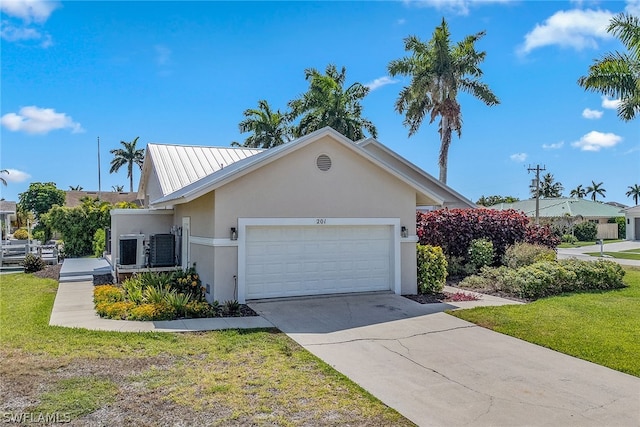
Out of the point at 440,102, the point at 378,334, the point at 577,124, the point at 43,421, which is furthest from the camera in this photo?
the point at 440,102

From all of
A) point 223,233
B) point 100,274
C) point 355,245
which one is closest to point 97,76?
point 100,274

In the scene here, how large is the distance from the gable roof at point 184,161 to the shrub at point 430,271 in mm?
7765

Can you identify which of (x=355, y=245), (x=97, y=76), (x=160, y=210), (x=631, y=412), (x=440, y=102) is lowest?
(x=631, y=412)

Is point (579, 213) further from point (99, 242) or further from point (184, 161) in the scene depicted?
point (99, 242)

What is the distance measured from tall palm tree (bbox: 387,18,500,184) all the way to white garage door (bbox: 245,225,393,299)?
1749 centimetres

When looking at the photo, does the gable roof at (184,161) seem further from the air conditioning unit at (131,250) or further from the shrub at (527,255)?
the shrub at (527,255)

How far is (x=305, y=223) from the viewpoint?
11375mm

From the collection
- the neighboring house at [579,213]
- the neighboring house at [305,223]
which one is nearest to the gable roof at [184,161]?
the neighboring house at [305,223]

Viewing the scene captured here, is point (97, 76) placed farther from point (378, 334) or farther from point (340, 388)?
point (340, 388)

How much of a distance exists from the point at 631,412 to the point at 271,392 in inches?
166

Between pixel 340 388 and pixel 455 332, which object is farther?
pixel 455 332

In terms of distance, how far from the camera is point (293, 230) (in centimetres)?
1143

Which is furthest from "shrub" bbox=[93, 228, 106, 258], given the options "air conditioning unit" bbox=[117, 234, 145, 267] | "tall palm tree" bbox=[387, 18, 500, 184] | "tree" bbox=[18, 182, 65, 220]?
"tree" bbox=[18, 182, 65, 220]

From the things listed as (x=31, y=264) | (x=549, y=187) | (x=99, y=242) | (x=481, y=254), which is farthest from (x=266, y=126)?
(x=549, y=187)
